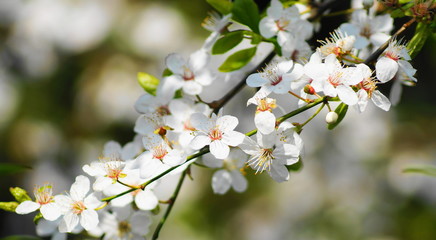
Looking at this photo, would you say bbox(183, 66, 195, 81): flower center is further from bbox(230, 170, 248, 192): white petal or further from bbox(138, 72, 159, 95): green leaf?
bbox(230, 170, 248, 192): white petal

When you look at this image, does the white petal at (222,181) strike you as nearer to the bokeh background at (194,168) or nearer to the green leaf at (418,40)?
the green leaf at (418,40)

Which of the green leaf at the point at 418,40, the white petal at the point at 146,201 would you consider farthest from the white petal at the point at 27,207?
the green leaf at the point at 418,40

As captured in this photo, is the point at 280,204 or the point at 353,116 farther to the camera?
the point at 280,204

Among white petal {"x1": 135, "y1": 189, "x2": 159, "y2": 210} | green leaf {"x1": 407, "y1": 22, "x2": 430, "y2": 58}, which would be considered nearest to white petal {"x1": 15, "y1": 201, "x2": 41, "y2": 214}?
white petal {"x1": 135, "y1": 189, "x2": 159, "y2": 210}

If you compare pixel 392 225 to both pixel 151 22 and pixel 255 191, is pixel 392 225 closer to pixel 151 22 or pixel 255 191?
pixel 255 191

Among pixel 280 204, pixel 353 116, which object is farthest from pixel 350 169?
pixel 280 204

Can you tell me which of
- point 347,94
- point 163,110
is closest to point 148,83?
point 163,110

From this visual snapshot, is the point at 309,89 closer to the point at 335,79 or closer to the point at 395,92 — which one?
the point at 335,79
